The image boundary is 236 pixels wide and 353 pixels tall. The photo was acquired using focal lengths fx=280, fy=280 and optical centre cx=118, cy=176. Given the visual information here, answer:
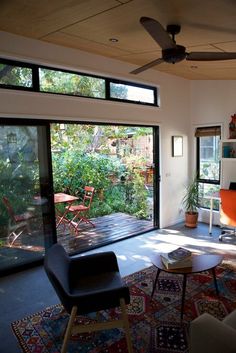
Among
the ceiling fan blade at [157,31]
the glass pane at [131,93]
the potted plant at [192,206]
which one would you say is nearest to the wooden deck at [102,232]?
the potted plant at [192,206]

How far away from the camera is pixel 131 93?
182 inches

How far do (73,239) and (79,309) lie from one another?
2871 mm

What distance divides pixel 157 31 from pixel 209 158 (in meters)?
3.79

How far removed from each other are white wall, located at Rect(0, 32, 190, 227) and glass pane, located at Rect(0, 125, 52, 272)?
1.06ft

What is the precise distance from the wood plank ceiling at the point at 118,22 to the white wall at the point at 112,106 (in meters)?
0.17

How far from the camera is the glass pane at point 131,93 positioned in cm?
438

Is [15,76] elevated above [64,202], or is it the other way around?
[15,76]

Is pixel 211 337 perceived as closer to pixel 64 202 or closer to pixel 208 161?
pixel 64 202

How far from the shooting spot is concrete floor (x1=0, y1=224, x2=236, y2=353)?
2678 millimetres

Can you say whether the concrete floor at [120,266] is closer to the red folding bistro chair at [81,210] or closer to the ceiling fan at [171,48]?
the red folding bistro chair at [81,210]

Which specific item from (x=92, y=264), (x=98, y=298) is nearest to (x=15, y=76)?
(x=92, y=264)

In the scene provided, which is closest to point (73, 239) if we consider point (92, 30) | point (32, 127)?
point (32, 127)

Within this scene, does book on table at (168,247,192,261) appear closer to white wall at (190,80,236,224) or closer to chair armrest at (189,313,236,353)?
chair armrest at (189,313,236,353)

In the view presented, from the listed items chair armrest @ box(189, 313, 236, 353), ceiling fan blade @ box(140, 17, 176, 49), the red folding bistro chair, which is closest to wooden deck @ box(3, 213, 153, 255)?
the red folding bistro chair
